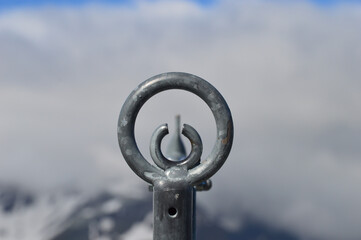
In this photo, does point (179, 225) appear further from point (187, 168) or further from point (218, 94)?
point (218, 94)

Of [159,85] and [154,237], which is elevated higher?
[159,85]

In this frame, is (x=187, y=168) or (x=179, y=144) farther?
(x=179, y=144)

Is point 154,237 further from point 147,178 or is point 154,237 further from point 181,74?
point 181,74

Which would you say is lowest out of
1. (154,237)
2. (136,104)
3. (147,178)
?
(154,237)

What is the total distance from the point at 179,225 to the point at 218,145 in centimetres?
113

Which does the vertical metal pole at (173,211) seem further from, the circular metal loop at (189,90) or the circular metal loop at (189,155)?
the circular metal loop at (189,155)

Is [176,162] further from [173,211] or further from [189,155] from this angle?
[173,211]

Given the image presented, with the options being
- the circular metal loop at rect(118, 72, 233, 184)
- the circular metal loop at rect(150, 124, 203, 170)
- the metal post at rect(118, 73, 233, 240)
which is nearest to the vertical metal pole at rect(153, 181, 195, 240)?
the metal post at rect(118, 73, 233, 240)

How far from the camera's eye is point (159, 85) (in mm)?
10680

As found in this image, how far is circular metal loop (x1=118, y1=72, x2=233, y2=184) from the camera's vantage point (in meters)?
10.6

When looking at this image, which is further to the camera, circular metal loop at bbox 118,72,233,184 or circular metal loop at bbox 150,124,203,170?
circular metal loop at bbox 150,124,203,170

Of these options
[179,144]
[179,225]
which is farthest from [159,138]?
[179,144]

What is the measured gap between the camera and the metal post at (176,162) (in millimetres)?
10523

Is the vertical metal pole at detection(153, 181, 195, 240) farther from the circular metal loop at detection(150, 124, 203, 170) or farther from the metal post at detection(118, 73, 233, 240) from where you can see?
the circular metal loop at detection(150, 124, 203, 170)
